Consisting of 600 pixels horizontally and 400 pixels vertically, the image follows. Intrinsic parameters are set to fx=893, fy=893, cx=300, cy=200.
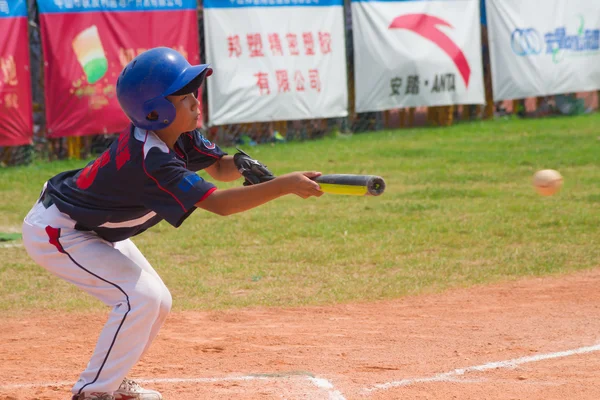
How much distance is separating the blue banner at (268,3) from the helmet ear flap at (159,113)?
1109 cm

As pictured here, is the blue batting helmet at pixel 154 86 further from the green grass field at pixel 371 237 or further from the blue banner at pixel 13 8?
the blue banner at pixel 13 8

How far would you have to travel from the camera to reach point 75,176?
436 cm

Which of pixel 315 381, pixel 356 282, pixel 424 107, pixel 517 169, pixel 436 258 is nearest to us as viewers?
pixel 315 381

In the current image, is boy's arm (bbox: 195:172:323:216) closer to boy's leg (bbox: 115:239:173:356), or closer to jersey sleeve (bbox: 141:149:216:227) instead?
jersey sleeve (bbox: 141:149:216:227)

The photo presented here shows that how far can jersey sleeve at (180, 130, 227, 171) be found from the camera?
15.1 ft

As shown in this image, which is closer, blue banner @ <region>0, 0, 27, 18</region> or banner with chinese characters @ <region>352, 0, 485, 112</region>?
blue banner @ <region>0, 0, 27, 18</region>

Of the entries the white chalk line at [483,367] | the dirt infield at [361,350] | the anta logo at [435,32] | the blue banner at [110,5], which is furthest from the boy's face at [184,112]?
the anta logo at [435,32]

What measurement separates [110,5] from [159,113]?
409 inches

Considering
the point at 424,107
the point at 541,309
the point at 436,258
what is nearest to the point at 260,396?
the point at 541,309

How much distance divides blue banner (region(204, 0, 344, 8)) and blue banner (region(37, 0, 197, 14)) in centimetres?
40

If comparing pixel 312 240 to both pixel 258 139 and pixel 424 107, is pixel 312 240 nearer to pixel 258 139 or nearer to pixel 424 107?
pixel 258 139

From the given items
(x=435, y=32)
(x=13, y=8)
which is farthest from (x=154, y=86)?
(x=435, y=32)

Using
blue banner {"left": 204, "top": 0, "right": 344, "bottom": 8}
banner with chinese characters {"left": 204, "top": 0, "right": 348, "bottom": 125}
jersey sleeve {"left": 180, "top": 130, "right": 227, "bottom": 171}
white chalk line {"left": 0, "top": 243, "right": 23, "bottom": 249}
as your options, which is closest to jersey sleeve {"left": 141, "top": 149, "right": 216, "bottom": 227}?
jersey sleeve {"left": 180, "top": 130, "right": 227, "bottom": 171}

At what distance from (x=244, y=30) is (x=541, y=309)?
32.0 ft
